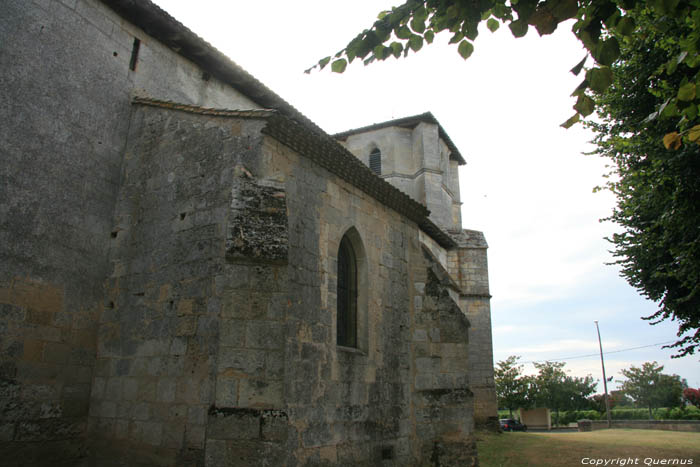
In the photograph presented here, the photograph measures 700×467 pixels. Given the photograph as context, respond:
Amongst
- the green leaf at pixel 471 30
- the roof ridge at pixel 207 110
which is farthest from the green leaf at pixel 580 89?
the roof ridge at pixel 207 110

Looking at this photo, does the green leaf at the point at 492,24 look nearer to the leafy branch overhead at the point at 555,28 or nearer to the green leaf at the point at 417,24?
the leafy branch overhead at the point at 555,28

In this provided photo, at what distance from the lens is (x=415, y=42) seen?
4.23 metres

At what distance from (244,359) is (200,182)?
2740mm

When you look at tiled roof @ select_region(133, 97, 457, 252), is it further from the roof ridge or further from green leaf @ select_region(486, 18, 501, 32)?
green leaf @ select_region(486, 18, 501, 32)

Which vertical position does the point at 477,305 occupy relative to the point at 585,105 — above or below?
above

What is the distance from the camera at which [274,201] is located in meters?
6.72

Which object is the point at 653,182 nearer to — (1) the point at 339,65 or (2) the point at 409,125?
(1) the point at 339,65

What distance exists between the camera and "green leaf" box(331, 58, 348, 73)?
4.25m

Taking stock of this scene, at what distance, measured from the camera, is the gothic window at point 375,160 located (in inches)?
922

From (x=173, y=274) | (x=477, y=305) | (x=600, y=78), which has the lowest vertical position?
(x=173, y=274)

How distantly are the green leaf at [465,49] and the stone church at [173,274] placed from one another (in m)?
3.27

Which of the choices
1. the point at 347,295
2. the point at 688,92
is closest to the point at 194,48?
the point at 347,295

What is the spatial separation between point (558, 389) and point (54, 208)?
138ft

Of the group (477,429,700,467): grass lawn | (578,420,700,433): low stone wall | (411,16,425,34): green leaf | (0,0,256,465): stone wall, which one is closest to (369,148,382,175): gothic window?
(477,429,700,467): grass lawn
